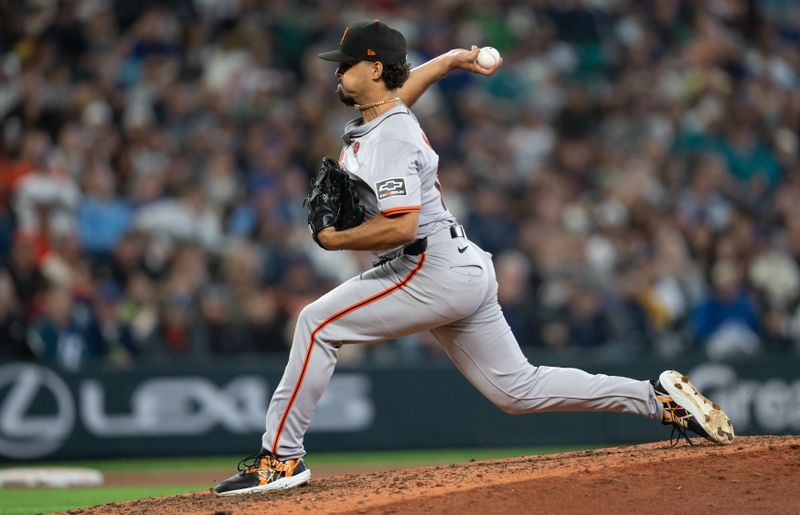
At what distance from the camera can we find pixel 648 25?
611 inches

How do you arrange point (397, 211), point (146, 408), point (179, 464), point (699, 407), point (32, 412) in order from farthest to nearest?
point (146, 408) → point (179, 464) → point (32, 412) → point (699, 407) → point (397, 211)

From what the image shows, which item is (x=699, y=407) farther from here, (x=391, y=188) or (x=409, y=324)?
(x=391, y=188)

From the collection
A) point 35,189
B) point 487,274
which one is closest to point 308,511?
point 487,274

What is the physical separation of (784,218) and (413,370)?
4.95m

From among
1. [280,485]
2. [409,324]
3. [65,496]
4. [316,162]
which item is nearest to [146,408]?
[65,496]

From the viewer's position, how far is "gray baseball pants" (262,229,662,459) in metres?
5.27

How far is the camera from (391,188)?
5.07 m

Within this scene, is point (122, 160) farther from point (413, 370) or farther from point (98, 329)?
point (413, 370)

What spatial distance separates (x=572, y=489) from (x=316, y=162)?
7.61m

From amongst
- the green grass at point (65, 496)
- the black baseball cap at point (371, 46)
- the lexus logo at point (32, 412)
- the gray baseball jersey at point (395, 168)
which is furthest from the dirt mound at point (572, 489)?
the lexus logo at point (32, 412)

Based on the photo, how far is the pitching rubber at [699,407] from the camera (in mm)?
5703

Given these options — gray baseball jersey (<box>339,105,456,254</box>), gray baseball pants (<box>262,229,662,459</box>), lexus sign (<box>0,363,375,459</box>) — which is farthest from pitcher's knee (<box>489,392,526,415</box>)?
lexus sign (<box>0,363,375,459</box>)

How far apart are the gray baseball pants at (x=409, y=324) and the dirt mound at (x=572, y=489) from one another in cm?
37

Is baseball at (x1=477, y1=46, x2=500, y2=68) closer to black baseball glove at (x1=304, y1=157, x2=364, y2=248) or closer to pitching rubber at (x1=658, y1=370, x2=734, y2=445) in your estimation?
black baseball glove at (x1=304, y1=157, x2=364, y2=248)
